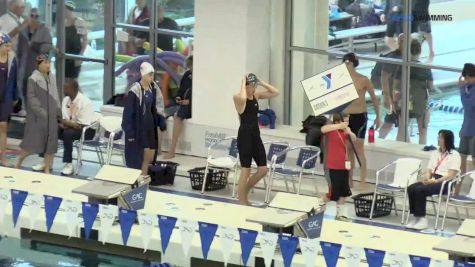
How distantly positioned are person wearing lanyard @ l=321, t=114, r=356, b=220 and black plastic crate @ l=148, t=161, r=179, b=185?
256 cm

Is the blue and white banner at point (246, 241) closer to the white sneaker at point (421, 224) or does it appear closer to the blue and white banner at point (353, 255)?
the blue and white banner at point (353, 255)

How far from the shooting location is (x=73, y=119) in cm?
1786

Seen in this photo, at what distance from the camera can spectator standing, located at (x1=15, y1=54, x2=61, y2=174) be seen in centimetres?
1716

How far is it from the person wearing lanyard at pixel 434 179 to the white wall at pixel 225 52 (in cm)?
349

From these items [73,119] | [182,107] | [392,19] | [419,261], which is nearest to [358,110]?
[392,19]

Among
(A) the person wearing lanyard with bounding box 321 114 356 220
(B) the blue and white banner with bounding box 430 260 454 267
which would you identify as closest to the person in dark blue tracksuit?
(A) the person wearing lanyard with bounding box 321 114 356 220

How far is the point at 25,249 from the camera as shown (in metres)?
14.4

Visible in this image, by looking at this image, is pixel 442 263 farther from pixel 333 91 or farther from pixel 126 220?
pixel 333 91

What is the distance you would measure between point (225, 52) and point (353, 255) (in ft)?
21.5

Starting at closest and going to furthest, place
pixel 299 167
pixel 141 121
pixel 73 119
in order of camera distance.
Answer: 1. pixel 141 121
2. pixel 299 167
3. pixel 73 119

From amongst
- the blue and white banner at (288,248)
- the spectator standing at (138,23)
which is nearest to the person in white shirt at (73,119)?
the spectator standing at (138,23)

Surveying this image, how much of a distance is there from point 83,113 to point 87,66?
9.35ft

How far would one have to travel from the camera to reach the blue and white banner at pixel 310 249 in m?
12.4

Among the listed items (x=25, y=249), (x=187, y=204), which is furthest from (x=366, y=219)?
(x=25, y=249)
